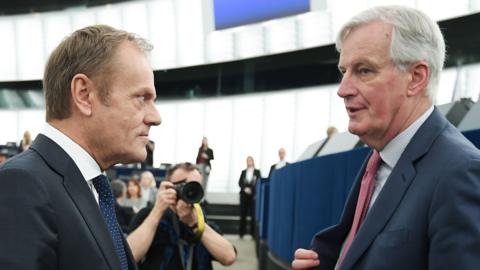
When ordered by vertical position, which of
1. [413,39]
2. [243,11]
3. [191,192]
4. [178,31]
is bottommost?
[191,192]

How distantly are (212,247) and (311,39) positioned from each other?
43.1 feet

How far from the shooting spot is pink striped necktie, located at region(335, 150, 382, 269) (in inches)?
60.9

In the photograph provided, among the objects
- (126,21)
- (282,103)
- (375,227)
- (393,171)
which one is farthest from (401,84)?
(126,21)

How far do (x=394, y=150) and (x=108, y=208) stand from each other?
765 mm

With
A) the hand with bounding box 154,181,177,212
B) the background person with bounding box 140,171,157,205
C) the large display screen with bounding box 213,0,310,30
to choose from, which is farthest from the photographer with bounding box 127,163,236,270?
the large display screen with bounding box 213,0,310,30

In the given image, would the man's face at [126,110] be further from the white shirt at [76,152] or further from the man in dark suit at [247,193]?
the man in dark suit at [247,193]

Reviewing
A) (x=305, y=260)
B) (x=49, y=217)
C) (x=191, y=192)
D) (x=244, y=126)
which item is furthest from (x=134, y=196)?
(x=244, y=126)

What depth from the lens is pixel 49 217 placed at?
119 centimetres

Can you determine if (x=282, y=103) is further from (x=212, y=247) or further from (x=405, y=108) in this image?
(x=405, y=108)

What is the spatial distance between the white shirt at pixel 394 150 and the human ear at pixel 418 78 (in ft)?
0.21

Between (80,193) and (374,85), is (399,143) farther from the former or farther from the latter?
(80,193)

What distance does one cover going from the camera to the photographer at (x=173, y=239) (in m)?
2.58

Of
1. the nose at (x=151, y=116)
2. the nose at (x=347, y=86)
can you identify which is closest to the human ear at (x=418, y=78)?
the nose at (x=347, y=86)

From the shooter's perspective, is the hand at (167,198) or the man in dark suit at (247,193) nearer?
the hand at (167,198)
